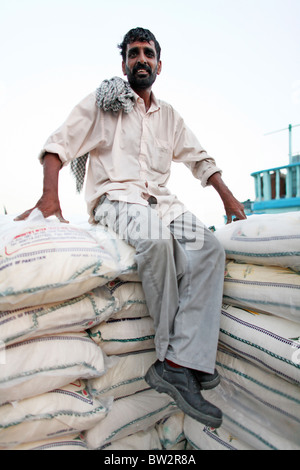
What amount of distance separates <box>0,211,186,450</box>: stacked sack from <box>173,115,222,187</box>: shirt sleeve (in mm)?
1021

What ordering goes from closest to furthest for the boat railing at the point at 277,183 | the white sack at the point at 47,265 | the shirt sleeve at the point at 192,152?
the white sack at the point at 47,265 → the shirt sleeve at the point at 192,152 → the boat railing at the point at 277,183

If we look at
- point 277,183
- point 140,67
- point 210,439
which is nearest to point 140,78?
point 140,67

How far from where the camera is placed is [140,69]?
1743 mm

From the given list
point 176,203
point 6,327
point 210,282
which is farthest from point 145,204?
point 6,327

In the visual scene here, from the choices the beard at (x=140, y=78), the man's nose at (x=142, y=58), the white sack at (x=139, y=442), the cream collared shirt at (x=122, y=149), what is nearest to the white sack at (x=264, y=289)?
the cream collared shirt at (x=122, y=149)

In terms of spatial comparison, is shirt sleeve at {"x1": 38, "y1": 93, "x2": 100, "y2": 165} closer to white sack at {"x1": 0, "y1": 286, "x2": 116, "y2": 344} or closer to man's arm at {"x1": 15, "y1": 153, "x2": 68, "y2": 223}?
man's arm at {"x1": 15, "y1": 153, "x2": 68, "y2": 223}

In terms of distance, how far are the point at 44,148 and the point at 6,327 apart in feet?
3.14

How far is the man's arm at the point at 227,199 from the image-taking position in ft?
5.98

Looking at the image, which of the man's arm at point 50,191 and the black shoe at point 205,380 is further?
the man's arm at point 50,191

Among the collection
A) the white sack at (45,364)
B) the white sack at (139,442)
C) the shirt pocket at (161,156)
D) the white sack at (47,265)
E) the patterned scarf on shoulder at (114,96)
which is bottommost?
the white sack at (139,442)

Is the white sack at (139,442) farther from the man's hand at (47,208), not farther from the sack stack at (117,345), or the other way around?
the man's hand at (47,208)

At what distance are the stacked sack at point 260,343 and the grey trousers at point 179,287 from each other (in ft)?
0.45
